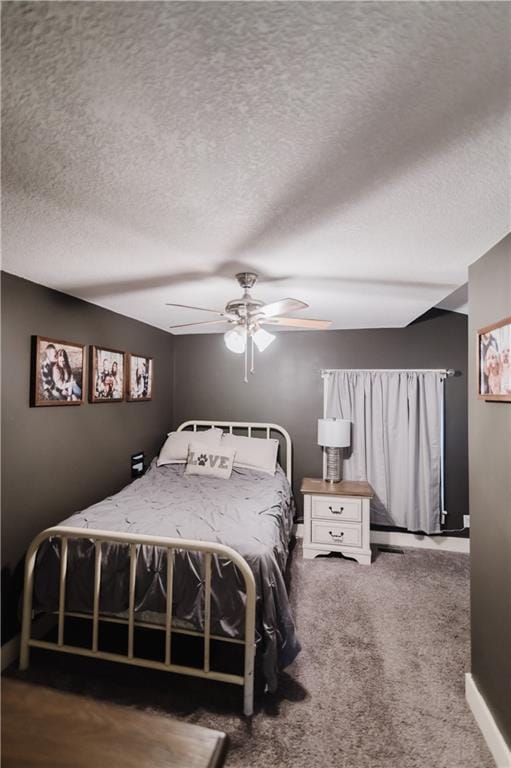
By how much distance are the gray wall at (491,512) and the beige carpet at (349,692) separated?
28 cm

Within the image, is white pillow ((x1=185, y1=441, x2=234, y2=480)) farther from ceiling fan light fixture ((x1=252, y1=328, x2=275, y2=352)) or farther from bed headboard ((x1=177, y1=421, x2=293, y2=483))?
ceiling fan light fixture ((x1=252, y1=328, x2=275, y2=352))

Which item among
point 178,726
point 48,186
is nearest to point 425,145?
point 48,186

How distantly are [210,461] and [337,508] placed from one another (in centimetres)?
129

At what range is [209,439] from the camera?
12.5ft

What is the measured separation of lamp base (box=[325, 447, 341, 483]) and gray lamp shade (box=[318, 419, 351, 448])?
145mm

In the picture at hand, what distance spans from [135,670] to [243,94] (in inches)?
104

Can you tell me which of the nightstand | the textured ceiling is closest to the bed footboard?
the textured ceiling

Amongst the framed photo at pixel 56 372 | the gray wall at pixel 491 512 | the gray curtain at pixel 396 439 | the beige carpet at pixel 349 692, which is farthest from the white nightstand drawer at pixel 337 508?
the framed photo at pixel 56 372

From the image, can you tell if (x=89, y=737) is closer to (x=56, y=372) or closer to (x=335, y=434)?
(x=56, y=372)

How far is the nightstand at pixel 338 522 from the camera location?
11.1ft

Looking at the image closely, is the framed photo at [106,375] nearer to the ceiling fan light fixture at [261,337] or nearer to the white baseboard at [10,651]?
the ceiling fan light fixture at [261,337]

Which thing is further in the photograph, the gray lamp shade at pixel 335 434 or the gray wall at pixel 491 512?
the gray lamp shade at pixel 335 434

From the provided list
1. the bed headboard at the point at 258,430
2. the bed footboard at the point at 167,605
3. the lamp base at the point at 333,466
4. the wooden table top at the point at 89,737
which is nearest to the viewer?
the wooden table top at the point at 89,737

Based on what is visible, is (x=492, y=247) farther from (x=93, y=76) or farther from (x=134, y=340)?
(x=134, y=340)
